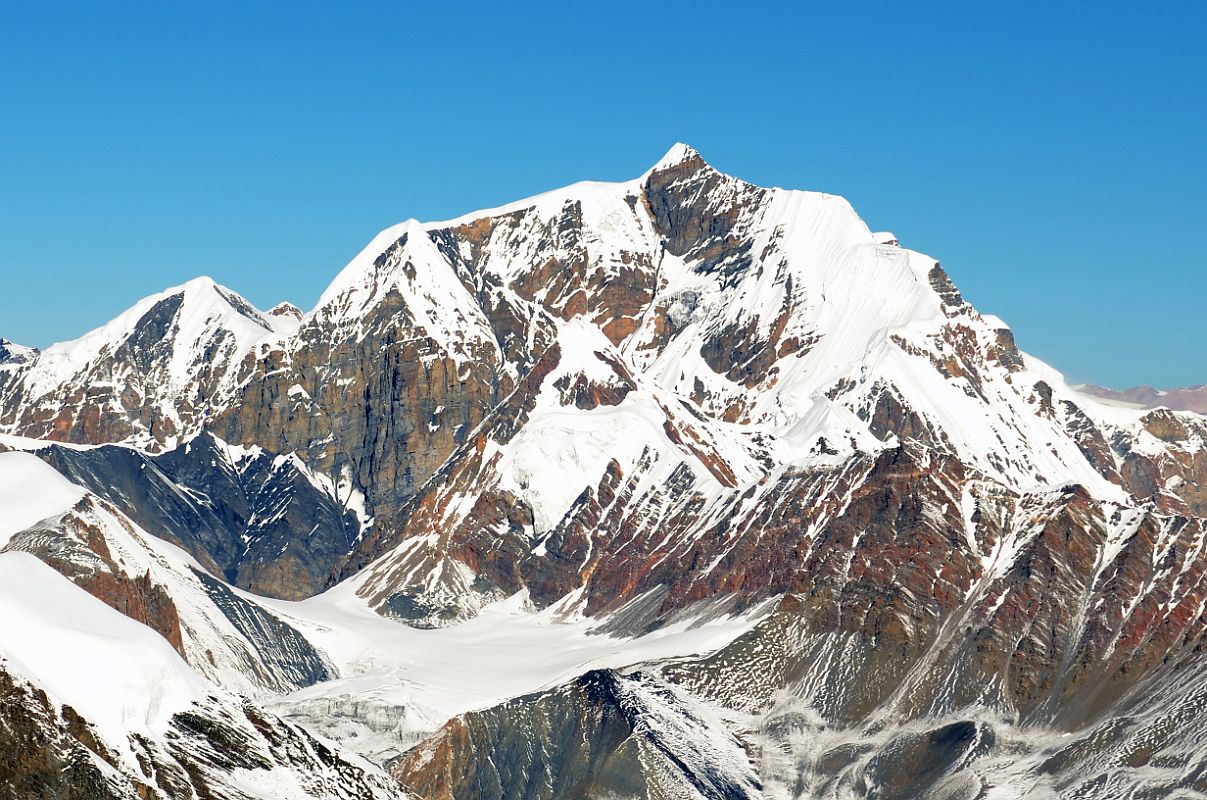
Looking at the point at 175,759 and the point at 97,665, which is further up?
the point at 97,665

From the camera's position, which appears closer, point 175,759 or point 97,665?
point 97,665

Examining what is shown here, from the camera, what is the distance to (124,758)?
132 m

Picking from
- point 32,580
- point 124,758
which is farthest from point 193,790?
point 32,580

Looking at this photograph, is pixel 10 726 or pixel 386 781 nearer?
pixel 10 726

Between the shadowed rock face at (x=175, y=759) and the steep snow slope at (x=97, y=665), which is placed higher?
the steep snow slope at (x=97, y=665)

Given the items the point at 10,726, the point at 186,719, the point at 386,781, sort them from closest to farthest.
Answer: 1. the point at 10,726
2. the point at 186,719
3. the point at 386,781

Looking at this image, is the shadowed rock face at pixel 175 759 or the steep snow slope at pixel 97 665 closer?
the shadowed rock face at pixel 175 759

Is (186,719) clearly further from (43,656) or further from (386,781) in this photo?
(386,781)

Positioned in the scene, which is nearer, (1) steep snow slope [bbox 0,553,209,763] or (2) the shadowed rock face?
(2) the shadowed rock face

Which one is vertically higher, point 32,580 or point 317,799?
point 32,580

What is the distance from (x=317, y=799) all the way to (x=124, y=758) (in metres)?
14.5

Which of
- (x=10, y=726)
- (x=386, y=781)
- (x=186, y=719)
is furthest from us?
(x=386, y=781)

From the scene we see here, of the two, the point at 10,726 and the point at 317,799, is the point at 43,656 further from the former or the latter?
the point at 317,799

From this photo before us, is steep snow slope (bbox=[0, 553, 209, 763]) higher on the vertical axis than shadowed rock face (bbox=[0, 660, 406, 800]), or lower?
higher
